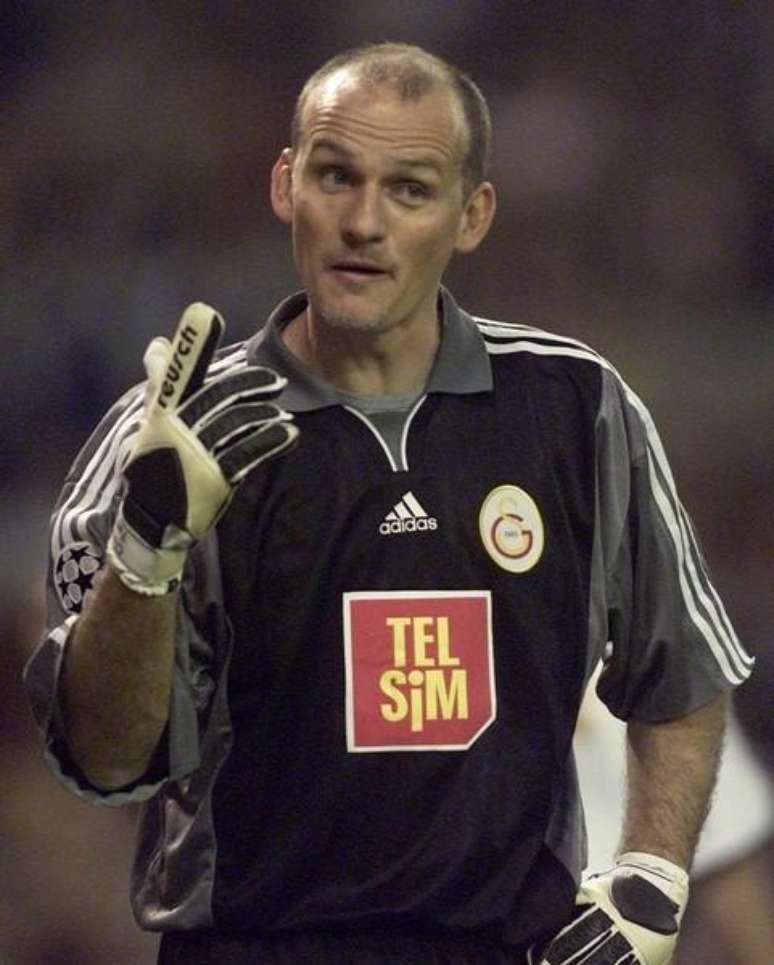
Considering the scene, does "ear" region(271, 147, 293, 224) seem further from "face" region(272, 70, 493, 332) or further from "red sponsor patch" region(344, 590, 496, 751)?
"red sponsor patch" region(344, 590, 496, 751)

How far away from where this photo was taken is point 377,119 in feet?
6.56

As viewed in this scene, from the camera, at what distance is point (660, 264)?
2982mm

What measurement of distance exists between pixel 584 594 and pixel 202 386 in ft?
1.58

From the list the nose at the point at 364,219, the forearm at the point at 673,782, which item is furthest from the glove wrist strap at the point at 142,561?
the forearm at the point at 673,782

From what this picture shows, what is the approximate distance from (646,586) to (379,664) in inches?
11.4

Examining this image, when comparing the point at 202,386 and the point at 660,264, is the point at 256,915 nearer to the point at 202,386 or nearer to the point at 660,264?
the point at 202,386

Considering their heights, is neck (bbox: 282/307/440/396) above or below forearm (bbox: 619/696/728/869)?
above

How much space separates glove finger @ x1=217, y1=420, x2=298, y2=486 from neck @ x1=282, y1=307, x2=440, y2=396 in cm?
27

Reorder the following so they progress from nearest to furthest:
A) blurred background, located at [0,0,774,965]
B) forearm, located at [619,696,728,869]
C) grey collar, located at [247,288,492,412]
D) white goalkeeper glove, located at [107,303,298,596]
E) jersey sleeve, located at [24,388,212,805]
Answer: white goalkeeper glove, located at [107,303,298,596] → jersey sleeve, located at [24,388,212,805] → grey collar, located at [247,288,492,412] → forearm, located at [619,696,728,869] → blurred background, located at [0,0,774,965]

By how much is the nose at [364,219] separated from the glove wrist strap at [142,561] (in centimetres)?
35

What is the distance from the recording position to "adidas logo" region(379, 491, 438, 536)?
6.52 ft

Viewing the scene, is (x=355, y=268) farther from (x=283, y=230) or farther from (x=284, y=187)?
(x=283, y=230)

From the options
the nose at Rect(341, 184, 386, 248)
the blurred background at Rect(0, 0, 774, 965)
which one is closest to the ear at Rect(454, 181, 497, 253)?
the nose at Rect(341, 184, 386, 248)

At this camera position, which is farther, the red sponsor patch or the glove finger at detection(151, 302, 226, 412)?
the red sponsor patch
